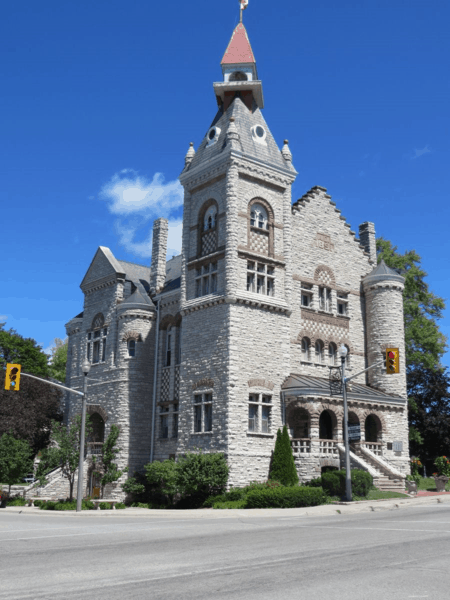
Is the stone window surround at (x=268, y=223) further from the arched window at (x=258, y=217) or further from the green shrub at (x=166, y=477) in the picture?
the green shrub at (x=166, y=477)

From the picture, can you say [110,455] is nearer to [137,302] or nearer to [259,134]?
[137,302]

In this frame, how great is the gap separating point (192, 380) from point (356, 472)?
996 centimetres

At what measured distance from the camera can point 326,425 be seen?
35938mm

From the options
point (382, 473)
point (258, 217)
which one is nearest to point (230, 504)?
point (382, 473)

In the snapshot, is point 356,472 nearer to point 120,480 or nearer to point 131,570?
point 120,480

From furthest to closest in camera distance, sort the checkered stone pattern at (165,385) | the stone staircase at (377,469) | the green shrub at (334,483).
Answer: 1. the checkered stone pattern at (165,385)
2. the stone staircase at (377,469)
3. the green shrub at (334,483)

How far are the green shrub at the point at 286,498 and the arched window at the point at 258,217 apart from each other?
1476 cm

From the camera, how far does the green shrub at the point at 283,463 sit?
30.4m

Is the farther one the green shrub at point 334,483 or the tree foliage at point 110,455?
the tree foliage at point 110,455

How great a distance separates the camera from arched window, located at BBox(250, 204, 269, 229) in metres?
34.6

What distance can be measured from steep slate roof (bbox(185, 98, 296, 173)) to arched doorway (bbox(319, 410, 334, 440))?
46.7ft

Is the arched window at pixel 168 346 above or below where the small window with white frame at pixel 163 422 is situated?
above

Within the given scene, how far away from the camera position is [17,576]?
948 centimetres

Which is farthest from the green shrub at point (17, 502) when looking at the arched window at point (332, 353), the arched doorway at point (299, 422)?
the arched window at point (332, 353)
